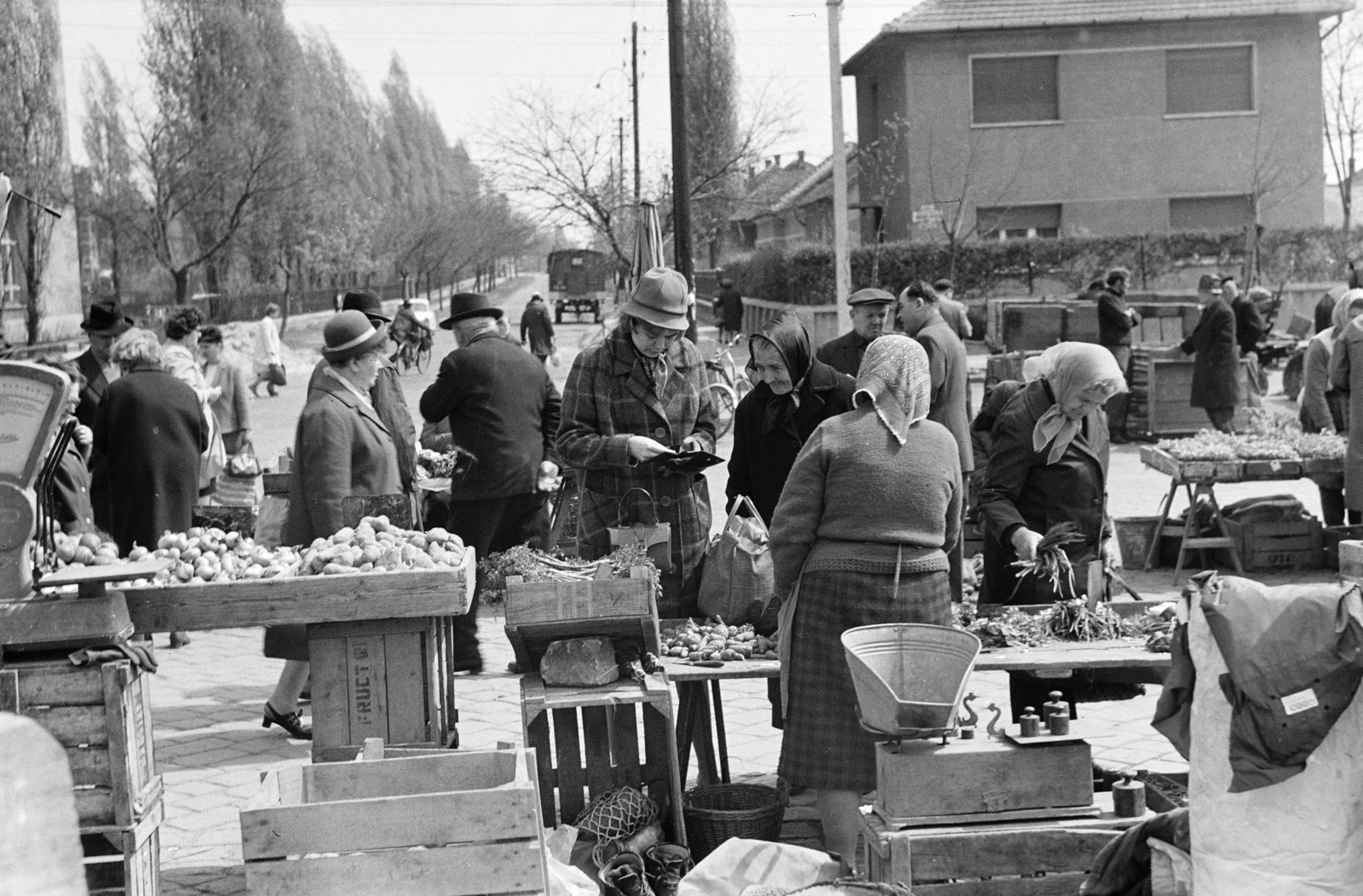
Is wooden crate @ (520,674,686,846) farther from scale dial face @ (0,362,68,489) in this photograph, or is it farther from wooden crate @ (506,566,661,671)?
scale dial face @ (0,362,68,489)

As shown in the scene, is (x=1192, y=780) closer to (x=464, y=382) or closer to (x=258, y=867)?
(x=258, y=867)

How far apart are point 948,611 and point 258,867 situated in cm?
221

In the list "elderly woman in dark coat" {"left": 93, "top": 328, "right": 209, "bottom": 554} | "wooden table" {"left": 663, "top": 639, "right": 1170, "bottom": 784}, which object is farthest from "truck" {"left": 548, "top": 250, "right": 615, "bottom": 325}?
"wooden table" {"left": 663, "top": 639, "right": 1170, "bottom": 784}

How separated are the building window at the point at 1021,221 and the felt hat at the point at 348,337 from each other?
28502 mm

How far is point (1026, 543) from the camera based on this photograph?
Answer: 5445 mm

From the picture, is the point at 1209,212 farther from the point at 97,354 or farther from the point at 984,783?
the point at 984,783

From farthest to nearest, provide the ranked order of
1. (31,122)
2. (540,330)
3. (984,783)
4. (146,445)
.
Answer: (31,122) → (540,330) → (146,445) → (984,783)

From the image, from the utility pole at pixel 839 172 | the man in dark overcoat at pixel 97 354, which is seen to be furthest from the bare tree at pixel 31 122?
the man in dark overcoat at pixel 97 354

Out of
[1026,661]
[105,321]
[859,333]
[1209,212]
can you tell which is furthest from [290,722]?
[1209,212]

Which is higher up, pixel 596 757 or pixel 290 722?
pixel 596 757

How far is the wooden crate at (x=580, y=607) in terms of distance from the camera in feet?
16.1

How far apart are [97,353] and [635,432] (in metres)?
4.71

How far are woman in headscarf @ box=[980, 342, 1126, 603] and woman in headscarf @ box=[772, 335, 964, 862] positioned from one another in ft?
2.69

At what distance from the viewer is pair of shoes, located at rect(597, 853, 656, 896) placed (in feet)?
14.9
